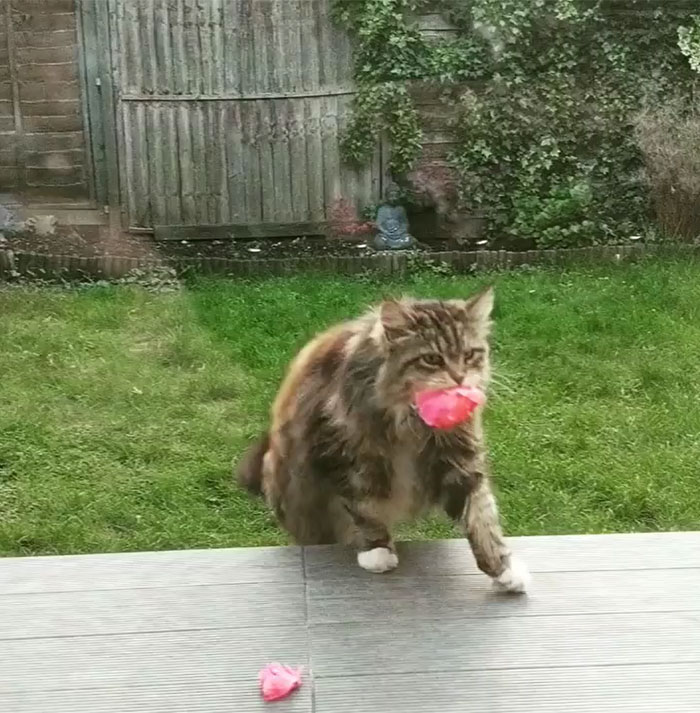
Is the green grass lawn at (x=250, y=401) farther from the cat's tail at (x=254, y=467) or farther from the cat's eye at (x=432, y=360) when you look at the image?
the cat's eye at (x=432, y=360)

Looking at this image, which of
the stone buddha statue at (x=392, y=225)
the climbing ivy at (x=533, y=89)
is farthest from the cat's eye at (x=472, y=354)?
the climbing ivy at (x=533, y=89)

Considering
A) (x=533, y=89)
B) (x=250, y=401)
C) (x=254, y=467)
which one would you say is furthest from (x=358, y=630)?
(x=533, y=89)

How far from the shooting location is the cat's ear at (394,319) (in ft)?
6.27

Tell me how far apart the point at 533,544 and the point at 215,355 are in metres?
2.25

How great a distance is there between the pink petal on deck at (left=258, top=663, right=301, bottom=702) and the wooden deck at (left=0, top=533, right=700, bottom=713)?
2cm

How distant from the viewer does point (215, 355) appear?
4199 millimetres

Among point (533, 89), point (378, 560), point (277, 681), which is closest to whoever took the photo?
point (277, 681)

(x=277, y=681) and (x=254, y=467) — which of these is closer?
(x=277, y=681)

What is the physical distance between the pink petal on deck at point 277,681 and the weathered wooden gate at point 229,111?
15.0 feet

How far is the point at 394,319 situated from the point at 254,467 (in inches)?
29.6

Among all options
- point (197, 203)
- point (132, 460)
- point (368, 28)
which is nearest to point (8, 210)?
point (197, 203)

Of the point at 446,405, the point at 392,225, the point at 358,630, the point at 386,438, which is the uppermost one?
the point at 446,405

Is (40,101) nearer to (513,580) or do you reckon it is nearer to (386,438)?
(386,438)

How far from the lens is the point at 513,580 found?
1950 millimetres
